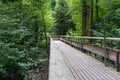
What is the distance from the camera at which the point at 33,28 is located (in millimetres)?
23938

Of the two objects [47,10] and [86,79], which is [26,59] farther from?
[47,10]

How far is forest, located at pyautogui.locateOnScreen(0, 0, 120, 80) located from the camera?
10797 mm

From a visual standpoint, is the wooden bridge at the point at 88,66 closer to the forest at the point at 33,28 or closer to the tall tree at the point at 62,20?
the forest at the point at 33,28

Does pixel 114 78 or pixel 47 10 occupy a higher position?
pixel 47 10

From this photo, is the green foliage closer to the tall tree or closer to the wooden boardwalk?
the wooden boardwalk

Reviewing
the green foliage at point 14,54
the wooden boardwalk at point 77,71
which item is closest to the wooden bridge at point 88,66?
the wooden boardwalk at point 77,71

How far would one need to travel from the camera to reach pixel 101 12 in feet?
79.9

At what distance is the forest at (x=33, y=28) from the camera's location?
10797mm

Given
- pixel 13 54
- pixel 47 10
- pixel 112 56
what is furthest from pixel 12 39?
pixel 47 10

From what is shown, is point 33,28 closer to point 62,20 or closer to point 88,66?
point 88,66

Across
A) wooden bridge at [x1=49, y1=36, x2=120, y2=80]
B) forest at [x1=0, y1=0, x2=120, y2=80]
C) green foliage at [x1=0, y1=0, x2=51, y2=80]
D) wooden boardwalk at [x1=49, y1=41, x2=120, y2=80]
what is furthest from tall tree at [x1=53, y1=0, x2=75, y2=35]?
wooden boardwalk at [x1=49, y1=41, x2=120, y2=80]

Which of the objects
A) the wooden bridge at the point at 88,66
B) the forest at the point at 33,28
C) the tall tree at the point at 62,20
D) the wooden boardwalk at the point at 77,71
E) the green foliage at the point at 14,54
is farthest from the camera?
the tall tree at the point at 62,20

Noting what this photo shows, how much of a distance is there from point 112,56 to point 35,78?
15.8ft

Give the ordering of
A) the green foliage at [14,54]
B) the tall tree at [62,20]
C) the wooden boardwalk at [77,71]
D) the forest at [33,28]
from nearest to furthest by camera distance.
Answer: the wooden boardwalk at [77,71]
the green foliage at [14,54]
the forest at [33,28]
the tall tree at [62,20]
